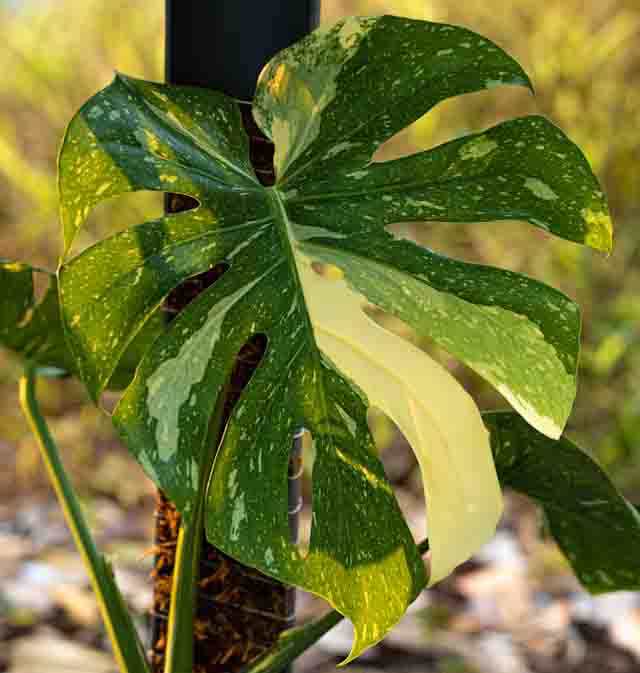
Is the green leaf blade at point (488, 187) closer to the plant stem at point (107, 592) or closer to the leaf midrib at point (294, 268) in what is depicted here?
the leaf midrib at point (294, 268)

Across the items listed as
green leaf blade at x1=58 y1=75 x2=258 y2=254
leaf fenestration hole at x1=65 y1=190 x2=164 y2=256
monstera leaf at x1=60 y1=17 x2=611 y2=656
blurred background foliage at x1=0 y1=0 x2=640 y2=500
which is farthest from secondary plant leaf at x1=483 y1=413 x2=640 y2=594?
leaf fenestration hole at x1=65 y1=190 x2=164 y2=256

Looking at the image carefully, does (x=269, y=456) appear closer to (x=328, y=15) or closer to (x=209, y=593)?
(x=209, y=593)

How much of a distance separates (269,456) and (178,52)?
266 mm

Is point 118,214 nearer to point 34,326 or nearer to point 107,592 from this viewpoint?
point 34,326

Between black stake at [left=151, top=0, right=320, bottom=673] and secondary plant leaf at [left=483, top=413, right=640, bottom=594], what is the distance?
14 cm

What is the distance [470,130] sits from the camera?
6.78 feet

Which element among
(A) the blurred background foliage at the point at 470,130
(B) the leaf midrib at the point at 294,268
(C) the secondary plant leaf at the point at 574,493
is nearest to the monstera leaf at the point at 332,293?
(B) the leaf midrib at the point at 294,268

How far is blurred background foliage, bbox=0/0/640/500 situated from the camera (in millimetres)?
2023

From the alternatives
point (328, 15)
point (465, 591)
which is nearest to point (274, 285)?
point (465, 591)

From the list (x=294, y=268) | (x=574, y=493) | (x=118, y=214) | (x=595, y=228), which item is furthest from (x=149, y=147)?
(x=118, y=214)

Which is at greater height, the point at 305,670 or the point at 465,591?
the point at 465,591

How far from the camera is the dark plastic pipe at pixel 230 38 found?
2.31 feet

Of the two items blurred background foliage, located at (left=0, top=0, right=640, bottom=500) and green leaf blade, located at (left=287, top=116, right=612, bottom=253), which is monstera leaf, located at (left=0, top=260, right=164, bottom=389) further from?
blurred background foliage, located at (left=0, top=0, right=640, bottom=500)

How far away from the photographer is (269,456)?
0.61 metres
